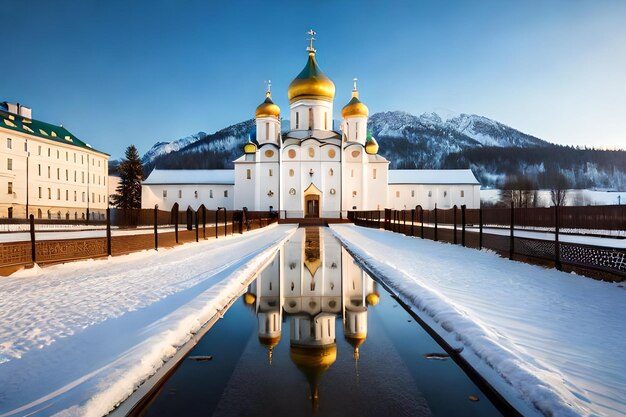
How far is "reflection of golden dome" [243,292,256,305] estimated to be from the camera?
23.5 feet

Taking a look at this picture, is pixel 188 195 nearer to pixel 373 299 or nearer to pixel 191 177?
pixel 191 177

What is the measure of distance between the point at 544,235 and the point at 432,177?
48315 mm

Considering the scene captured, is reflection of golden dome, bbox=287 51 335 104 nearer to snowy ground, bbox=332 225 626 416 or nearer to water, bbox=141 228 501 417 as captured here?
snowy ground, bbox=332 225 626 416

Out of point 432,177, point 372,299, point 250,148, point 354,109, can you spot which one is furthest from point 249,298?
point 432,177

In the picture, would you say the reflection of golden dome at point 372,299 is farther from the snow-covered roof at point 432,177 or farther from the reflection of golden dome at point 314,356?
the snow-covered roof at point 432,177

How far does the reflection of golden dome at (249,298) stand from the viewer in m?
7.16

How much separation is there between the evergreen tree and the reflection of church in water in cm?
5759

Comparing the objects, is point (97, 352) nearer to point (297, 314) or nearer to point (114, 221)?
point (297, 314)

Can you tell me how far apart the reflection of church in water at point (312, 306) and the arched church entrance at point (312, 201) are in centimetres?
4104

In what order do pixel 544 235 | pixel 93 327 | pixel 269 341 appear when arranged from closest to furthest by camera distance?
pixel 269 341 → pixel 93 327 → pixel 544 235

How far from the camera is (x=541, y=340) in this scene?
461 centimetres

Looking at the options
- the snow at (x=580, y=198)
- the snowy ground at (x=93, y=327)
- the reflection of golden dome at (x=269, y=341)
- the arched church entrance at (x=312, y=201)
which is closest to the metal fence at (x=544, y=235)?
the reflection of golden dome at (x=269, y=341)

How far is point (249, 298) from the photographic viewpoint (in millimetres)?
7410

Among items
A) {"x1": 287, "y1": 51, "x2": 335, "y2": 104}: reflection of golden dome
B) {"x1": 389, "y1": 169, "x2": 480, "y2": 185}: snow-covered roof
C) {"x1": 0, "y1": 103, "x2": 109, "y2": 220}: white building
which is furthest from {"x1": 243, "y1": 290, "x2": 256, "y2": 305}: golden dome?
{"x1": 389, "y1": 169, "x2": 480, "y2": 185}: snow-covered roof
